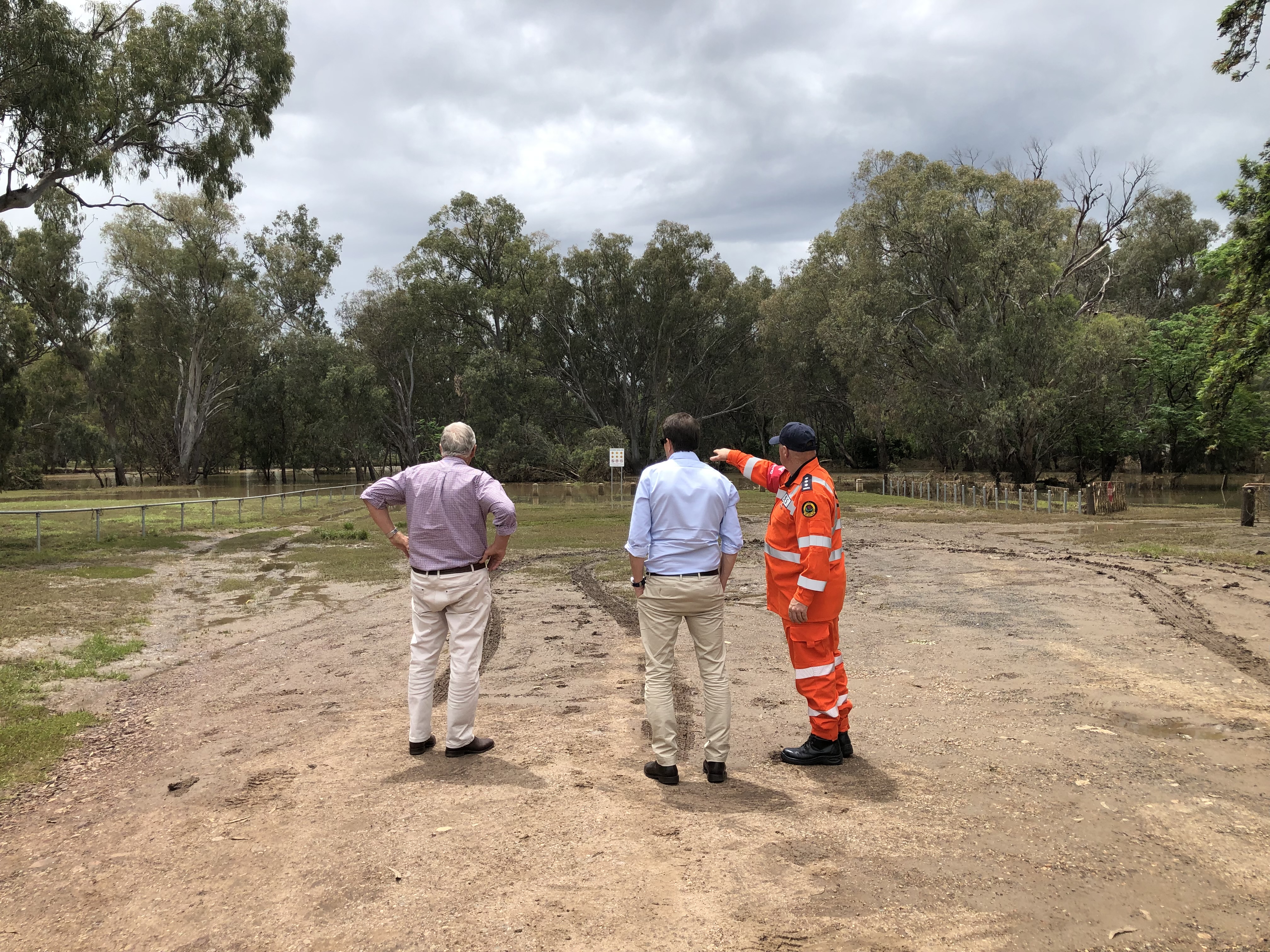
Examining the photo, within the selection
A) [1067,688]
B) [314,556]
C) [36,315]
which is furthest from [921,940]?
[36,315]

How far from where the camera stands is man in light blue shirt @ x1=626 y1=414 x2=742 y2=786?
439cm

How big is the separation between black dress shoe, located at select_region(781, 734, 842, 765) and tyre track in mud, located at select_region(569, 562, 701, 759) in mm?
624

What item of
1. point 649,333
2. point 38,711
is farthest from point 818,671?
point 649,333

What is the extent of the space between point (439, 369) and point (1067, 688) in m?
53.9

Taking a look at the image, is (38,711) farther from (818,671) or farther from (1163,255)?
(1163,255)

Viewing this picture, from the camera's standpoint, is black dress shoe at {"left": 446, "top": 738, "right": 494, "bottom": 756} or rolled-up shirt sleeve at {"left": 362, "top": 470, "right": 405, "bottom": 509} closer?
black dress shoe at {"left": 446, "top": 738, "right": 494, "bottom": 756}

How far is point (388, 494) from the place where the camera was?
16.7ft

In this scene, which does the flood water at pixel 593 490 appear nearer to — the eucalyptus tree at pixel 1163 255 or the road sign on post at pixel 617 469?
the road sign on post at pixel 617 469

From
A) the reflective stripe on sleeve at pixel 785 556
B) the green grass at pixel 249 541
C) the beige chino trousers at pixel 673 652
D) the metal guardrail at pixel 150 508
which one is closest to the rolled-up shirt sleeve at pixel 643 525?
the beige chino trousers at pixel 673 652

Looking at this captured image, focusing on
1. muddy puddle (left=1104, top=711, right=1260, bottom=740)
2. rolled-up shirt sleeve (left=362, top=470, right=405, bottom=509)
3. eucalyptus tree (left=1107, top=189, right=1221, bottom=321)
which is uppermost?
eucalyptus tree (left=1107, top=189, right=1221, bottom=321)

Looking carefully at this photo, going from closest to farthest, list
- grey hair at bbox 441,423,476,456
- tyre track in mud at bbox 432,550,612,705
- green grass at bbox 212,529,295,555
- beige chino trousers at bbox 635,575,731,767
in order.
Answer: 1. beige chino trousers at bbox 635,575,731,767
2. grey hair at bbox 441,423,476,456
3. tyre track in mud at bbox 432,550,612,705
4. green grass at bbox 212,529,295,555

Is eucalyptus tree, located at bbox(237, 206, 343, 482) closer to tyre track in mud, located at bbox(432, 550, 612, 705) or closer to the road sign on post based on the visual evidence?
the road sign on post

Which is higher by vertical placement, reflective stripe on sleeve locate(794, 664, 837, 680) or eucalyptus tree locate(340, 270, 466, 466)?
eucalyptus tree locate(340, 270, 466, 466)

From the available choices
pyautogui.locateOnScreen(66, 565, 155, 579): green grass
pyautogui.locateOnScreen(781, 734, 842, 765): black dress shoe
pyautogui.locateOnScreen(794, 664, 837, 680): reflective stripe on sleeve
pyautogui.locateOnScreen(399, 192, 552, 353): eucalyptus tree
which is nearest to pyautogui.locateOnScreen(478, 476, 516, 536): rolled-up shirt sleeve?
pyautogui.locateOnScreen(794, 664, 837, 680): reflective stripe on sleeve
